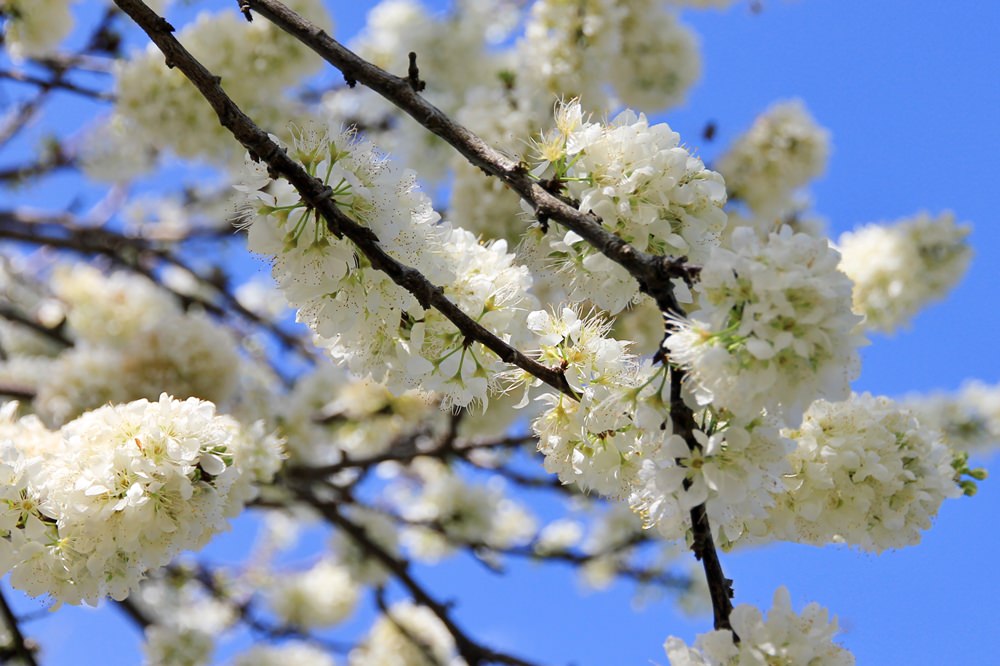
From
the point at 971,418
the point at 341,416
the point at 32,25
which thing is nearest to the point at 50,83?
the point at 32,25

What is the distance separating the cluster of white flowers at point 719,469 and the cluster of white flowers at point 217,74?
11.5ft

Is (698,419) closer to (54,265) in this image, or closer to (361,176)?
(361,176)

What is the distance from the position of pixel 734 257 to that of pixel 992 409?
5050mm

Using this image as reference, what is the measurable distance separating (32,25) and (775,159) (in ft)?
13.9

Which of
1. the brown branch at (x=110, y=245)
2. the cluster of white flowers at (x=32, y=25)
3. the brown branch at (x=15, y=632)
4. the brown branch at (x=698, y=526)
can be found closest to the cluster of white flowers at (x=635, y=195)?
the brown branch at (x=698, y=526)

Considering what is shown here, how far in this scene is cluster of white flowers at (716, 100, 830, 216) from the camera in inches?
198

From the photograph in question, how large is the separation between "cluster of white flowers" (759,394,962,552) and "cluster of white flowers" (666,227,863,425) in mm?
734

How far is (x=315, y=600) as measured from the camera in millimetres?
7469

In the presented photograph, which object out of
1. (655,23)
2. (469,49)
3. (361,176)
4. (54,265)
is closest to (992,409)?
(655,23)

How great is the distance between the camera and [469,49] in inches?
266

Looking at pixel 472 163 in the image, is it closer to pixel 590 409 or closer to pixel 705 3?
pixel 590 409

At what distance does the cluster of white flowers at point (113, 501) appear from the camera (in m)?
2.01

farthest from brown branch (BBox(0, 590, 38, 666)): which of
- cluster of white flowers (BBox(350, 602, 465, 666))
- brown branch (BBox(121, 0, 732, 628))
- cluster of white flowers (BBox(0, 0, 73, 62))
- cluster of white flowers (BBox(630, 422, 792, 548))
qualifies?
cluster of white flowers (BBox(350, 602, 465, 666))

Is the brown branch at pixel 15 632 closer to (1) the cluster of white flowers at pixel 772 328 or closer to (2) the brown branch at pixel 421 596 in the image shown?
(2) the brown branch at pixel 421 596
